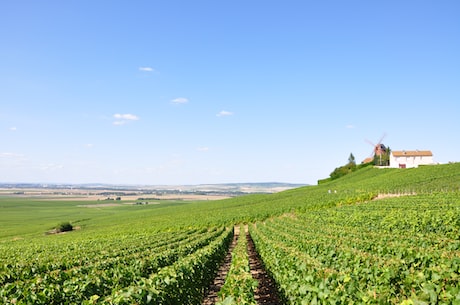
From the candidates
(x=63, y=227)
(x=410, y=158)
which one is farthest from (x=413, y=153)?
(x=63, y=227)

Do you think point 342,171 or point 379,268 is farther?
point 342,171

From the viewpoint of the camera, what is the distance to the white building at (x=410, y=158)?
106019 millimetres

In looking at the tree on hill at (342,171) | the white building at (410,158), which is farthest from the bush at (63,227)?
the white building at (410,158)

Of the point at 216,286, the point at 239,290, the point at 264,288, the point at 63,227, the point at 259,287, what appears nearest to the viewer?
the point at 239,290

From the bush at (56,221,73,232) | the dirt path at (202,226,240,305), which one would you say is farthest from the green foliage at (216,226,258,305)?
the bush at (56,221,73,232)

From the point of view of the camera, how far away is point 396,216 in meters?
30.1

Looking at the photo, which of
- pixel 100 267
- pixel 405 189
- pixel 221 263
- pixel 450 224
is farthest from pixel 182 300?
pixel 405 189

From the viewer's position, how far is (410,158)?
107 metres

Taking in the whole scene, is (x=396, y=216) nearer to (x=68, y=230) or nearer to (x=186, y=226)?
(x=186, y=226)

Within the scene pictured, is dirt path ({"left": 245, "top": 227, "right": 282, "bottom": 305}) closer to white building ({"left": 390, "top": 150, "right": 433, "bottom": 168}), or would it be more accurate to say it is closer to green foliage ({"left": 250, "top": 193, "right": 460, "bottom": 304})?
green foliage ({"left": 250, "top": 193, "right": 460, "bottom": 304})

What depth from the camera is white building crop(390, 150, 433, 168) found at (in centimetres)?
10602

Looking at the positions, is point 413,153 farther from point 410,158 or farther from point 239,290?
point 239,290

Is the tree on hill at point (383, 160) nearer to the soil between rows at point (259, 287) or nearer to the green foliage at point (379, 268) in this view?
the green foliage at point (379, 268)

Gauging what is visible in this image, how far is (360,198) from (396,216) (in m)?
27.5
